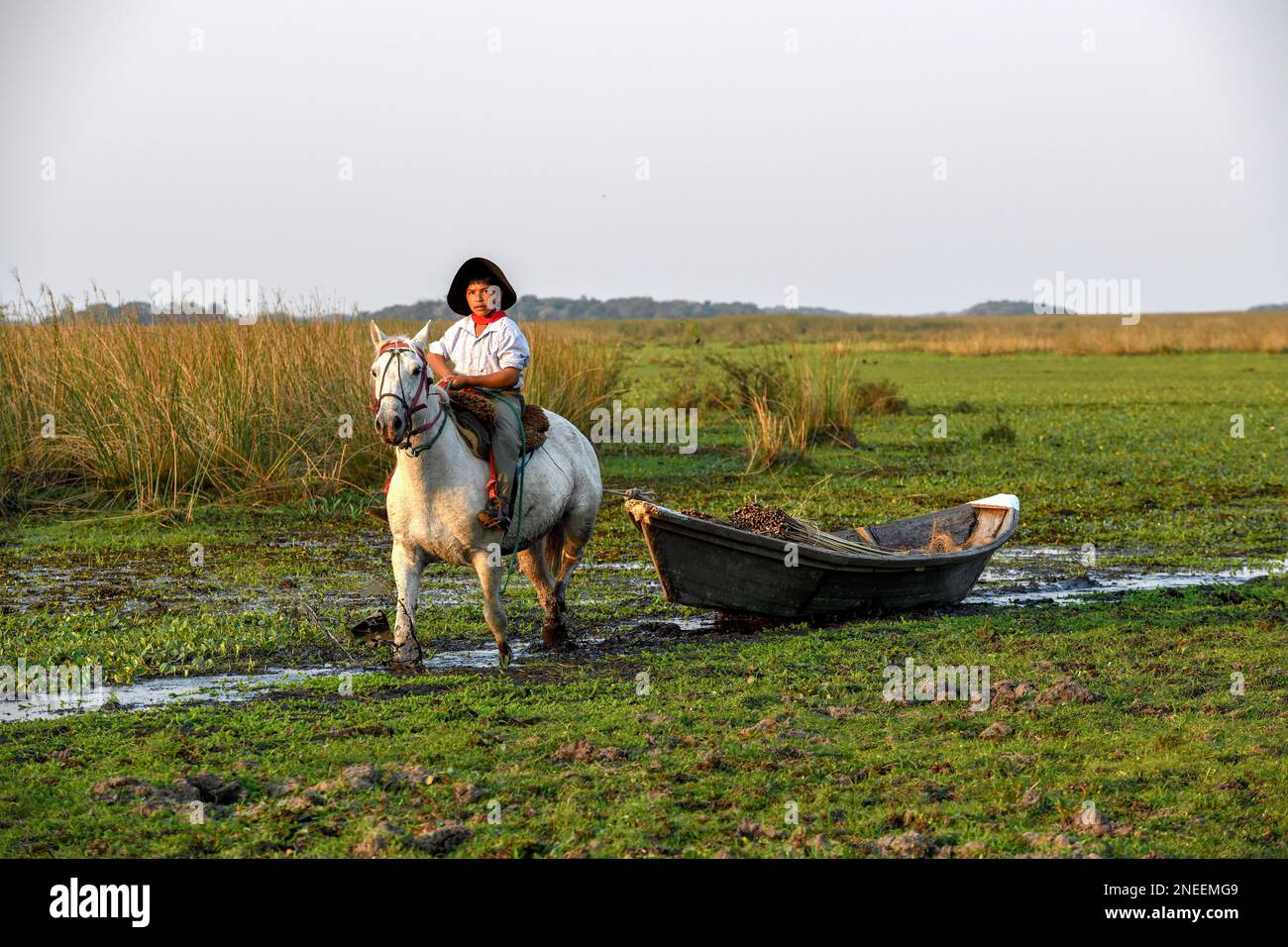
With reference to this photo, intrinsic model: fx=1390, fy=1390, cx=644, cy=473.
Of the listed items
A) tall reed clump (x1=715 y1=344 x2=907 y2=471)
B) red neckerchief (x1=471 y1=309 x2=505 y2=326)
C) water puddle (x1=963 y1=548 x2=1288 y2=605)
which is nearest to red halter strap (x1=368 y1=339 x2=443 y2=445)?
red neckerchief (x1=471 y1=309 x2=505 y2=326)

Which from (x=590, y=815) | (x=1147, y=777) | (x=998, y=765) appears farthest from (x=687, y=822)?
(x=1147, y=777)

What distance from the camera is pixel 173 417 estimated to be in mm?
13836

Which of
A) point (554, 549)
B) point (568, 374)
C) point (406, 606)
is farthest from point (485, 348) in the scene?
point (568, 374)

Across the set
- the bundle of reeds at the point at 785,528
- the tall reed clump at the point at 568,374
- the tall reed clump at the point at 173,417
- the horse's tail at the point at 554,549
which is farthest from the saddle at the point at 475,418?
the tall reed clump at the point at 568,374

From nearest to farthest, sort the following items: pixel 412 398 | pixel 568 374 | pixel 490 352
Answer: pixel 412 398 → pixel 490 352 → pixel 568 374

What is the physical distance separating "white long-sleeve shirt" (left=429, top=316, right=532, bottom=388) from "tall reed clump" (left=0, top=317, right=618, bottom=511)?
5278 mm

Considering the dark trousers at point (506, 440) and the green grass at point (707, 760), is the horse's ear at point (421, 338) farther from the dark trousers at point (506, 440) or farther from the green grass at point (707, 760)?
the green grass at point (707, 760)

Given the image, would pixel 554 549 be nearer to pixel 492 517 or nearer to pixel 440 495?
pixel 492 517

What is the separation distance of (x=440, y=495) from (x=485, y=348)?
113cm

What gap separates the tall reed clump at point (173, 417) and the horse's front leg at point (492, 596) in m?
6.11

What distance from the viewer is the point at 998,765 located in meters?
6.03

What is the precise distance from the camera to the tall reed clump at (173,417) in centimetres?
1383

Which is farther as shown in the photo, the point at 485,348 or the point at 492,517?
the point at 485,348
